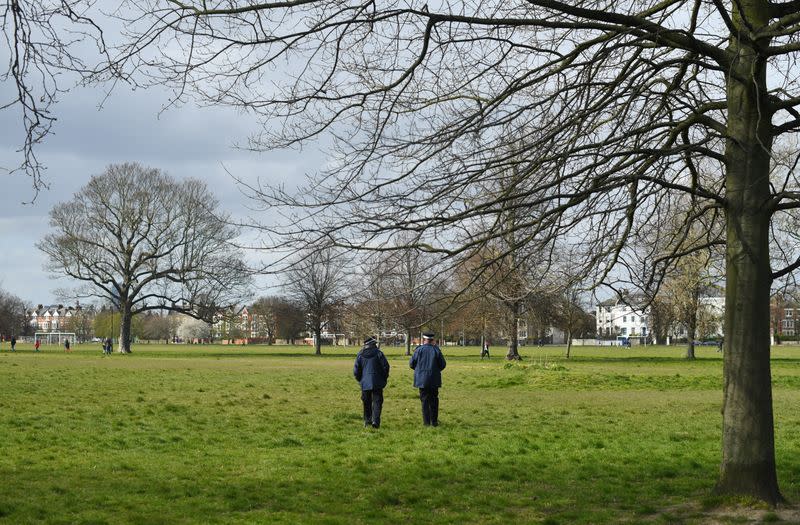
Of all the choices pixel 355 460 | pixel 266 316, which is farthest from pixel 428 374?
pixel 266 316

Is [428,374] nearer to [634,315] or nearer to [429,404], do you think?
[429,404]

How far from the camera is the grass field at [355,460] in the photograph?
8.28 meters

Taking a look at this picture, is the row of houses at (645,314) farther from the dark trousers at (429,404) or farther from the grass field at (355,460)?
the dark trousers at (429,404)

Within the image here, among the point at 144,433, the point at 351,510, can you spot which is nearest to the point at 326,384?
the point at 144,433

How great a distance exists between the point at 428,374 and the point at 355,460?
4229 millimetres

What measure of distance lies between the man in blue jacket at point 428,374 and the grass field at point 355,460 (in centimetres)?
36

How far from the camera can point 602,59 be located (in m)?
8.12

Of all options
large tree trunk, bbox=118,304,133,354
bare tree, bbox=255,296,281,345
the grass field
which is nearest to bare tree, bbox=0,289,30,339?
bare tree, bbox=255,296,281,345

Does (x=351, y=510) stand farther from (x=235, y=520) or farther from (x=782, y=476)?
(x=782, y=476)

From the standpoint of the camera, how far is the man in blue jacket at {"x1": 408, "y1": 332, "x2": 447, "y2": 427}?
15398 millimetres

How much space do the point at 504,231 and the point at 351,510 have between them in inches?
113

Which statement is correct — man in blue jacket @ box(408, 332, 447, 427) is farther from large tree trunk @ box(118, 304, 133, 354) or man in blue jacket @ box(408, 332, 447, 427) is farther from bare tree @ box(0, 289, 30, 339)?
bare tree @ box(0, 289, 30, 339)

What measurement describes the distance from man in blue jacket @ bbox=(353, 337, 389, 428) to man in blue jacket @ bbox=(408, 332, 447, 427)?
543 millimetres

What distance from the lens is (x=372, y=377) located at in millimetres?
15312
